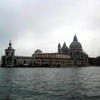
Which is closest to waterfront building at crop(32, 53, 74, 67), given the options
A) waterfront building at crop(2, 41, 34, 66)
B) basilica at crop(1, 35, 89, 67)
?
basilica at crop(1, 35, 89, 67)

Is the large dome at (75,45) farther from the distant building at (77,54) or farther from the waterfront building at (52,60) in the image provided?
the waterfront building at (52,60)

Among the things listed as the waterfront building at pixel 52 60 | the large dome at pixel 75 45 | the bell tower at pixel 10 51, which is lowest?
the waterfront building at pixel 52 60

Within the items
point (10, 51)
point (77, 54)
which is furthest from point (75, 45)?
point (10, 51)

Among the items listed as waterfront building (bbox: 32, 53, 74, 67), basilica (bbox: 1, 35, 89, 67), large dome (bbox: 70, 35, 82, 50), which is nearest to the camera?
basilica (bbox: 1, 35, 89, 67)

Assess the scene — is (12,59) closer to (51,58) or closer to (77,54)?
→ (51,58)

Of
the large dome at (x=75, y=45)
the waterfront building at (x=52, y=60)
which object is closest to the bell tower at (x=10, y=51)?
the waterfront building at (x=52, y=60)

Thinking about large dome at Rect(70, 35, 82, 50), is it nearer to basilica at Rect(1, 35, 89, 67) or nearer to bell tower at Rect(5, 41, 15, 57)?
basilica at Rect(1, 35, 89, 67)

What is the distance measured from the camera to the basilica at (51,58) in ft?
414

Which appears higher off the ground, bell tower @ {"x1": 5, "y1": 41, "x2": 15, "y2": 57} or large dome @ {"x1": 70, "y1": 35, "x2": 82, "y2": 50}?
large dome @ {"x1": 70, "y1": 35, "x2": 82, "y2": 50}

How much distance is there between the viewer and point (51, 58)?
139125 mm

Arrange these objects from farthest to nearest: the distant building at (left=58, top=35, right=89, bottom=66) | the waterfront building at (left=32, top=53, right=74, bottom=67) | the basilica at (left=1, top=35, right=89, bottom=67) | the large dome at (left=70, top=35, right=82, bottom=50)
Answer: the large dome at (left=70, top=35, right=82, bottom=50)
the distant building at (left=58, top=35, right=89, bottom=66)
the waterfront building at (left=32, top=53, right=74, bottom=67)
the basilica at (left=1, top=35, right=89, bottom=67)

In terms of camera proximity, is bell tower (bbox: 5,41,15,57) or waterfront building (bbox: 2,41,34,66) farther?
bell tower (bbox: 5,41,15,57)

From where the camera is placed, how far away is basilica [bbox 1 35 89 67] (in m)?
126

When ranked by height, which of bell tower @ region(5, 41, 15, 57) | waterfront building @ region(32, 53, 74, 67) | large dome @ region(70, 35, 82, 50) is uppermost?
large dome @ region(70, 35, 82, 50)
